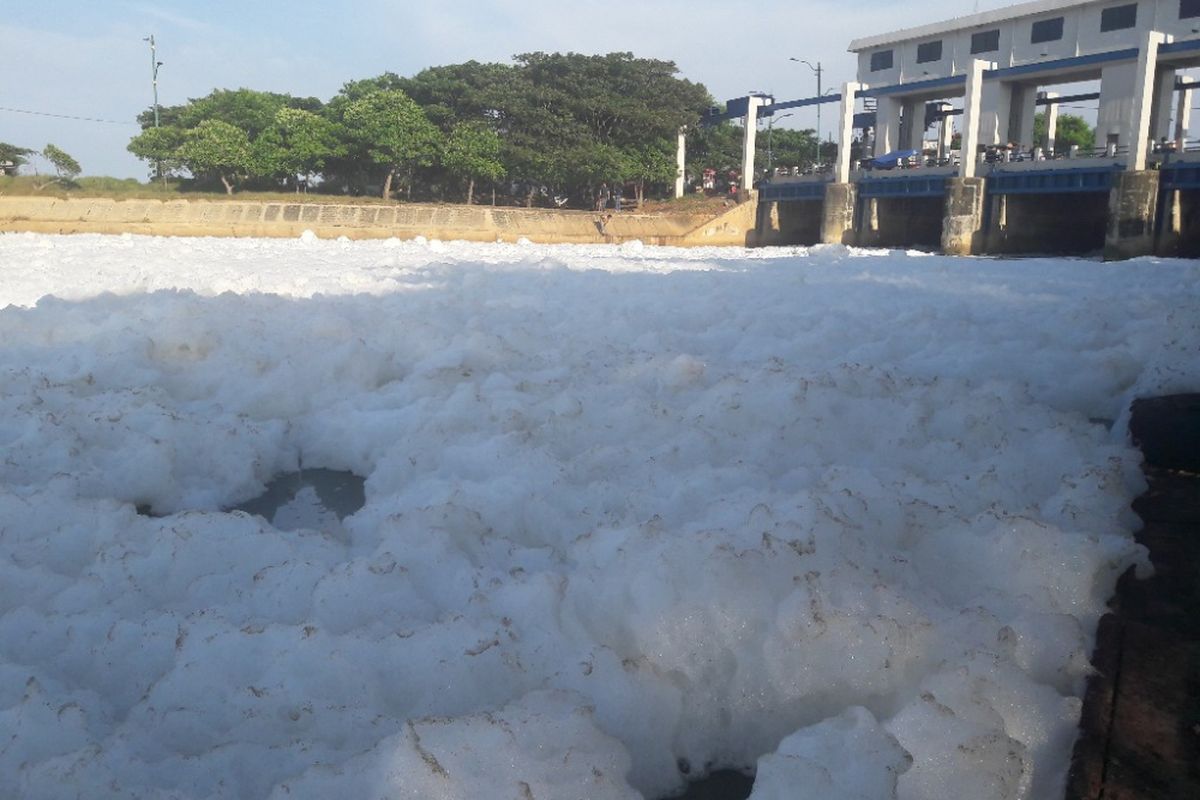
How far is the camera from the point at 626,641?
9.02ft

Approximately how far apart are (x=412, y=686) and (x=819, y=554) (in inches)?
52.1

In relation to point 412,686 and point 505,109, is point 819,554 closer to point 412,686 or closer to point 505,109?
point 412,686

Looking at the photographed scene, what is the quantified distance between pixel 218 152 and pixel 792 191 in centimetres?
2606

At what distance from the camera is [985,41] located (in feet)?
130

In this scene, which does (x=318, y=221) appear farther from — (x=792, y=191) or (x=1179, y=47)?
(x=1179, y=47)

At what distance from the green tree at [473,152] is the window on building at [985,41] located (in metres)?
21.7

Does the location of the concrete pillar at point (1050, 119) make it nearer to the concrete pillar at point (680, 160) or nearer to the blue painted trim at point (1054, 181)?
the blue painted trim at point (1054, 181)

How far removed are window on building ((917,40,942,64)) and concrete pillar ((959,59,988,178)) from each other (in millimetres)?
5632

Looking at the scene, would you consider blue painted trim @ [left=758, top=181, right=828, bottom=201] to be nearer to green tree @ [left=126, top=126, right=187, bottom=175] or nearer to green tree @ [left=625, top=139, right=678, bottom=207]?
green tree @ [left=625, top=139, right=678, bottom=207]

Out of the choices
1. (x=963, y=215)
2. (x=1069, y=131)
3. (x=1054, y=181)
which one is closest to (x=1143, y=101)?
(x=1054, y=181)

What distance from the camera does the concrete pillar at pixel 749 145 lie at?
4450 centimetres

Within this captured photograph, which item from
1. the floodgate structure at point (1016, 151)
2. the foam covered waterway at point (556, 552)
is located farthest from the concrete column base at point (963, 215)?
the foam covered waterway at point (556, 552)

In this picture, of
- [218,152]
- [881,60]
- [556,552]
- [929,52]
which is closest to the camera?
[556,552]

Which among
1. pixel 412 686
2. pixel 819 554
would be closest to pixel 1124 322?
pixel 819 554
